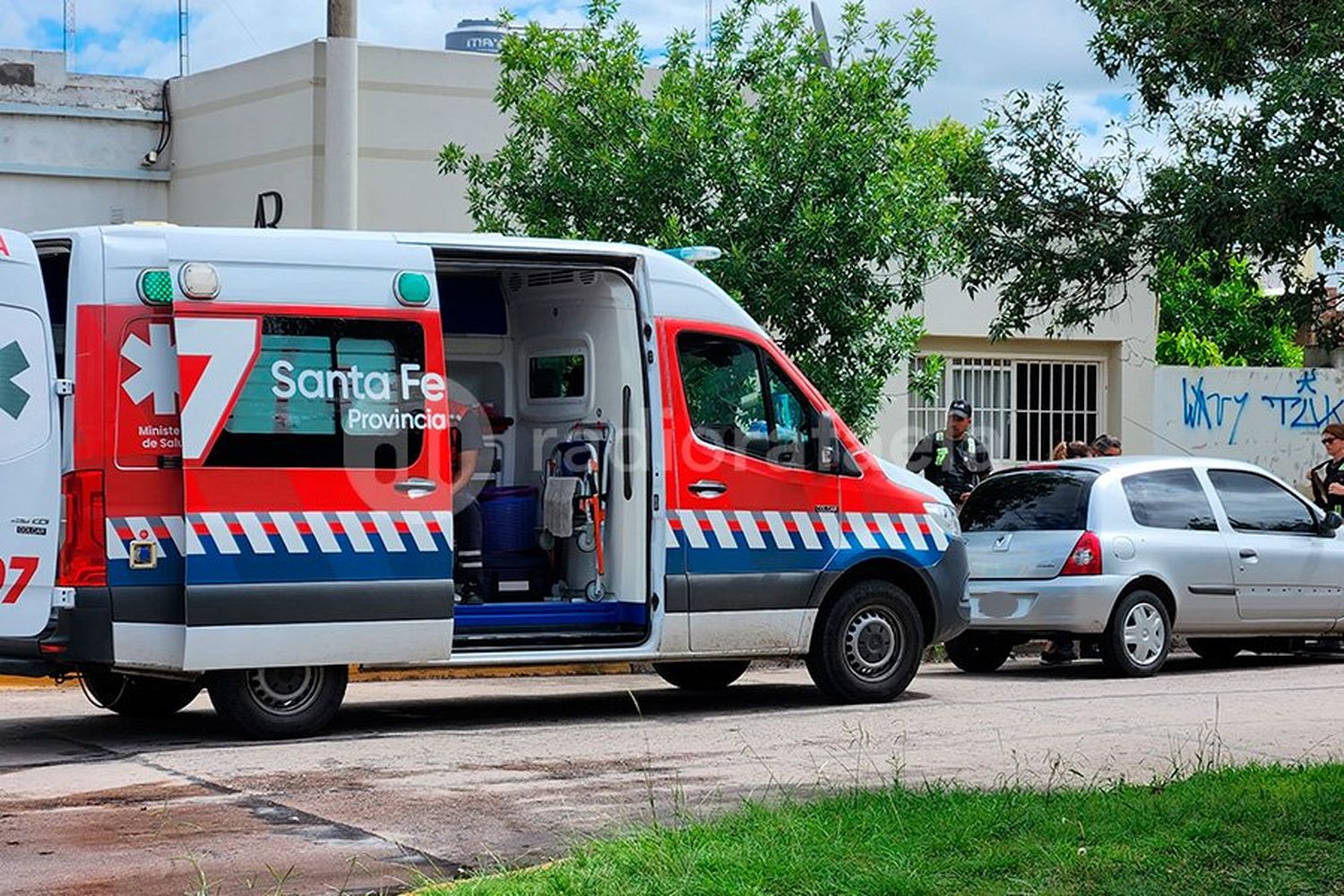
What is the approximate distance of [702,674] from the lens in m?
13.3

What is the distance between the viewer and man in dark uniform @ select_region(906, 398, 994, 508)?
16250mm

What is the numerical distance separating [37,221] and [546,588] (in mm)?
10679

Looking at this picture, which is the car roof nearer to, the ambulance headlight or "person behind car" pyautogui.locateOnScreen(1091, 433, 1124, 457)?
the ambulance headlight

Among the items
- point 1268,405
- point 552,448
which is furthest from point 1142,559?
point 1268,405

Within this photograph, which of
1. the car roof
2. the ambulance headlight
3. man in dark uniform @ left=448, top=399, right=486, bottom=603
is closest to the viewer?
man in dark uniform @ left=448, top=399, right=486, bottom=603

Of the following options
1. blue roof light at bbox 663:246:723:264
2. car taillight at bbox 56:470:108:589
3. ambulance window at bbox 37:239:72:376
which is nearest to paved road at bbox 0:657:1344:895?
car taillight at bbox 56:470:108:589

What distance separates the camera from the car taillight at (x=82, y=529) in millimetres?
9703

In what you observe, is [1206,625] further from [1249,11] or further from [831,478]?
[1249,11]

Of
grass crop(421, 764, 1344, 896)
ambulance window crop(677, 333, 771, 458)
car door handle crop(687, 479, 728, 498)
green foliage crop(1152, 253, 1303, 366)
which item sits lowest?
grass crop(421, 764, 1344, 896)

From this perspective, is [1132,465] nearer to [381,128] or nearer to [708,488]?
[708,488]

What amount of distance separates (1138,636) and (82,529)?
7.58m

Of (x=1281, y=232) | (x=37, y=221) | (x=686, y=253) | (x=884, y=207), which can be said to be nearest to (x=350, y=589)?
(x=686, y=253)

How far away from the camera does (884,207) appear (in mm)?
15281

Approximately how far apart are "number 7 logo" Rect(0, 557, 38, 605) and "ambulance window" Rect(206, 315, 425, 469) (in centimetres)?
98
